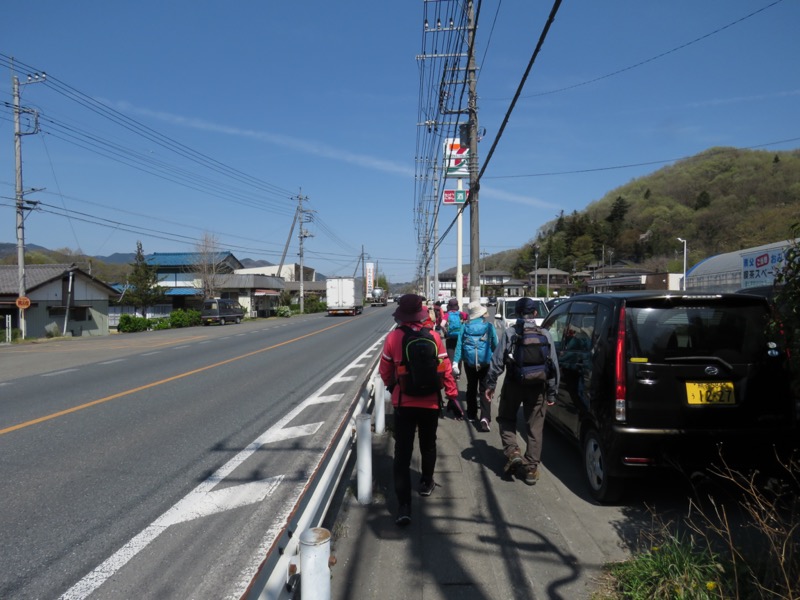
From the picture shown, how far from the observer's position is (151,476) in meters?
5.04

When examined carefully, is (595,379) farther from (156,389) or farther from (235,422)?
(156,389)

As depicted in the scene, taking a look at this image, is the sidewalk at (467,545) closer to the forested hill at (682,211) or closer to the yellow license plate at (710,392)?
the yellow license plate at (710,392)

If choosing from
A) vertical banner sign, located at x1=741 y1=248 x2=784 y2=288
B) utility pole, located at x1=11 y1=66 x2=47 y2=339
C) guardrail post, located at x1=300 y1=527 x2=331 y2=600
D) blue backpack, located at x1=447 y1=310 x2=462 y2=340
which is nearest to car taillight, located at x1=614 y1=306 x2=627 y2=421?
guardrail post, located at x1=300 y1=527 x2=331 y2=600

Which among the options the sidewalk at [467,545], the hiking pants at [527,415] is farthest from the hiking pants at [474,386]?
the sidewalk at [467,545]

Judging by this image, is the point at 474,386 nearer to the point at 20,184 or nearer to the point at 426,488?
the point at 426,488

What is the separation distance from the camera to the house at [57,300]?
103 ft

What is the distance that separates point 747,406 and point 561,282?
325 ft

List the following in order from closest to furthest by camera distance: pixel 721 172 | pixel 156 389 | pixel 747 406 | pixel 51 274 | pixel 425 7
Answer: pixel 747 406
pixel 156 389
pixel 425 7
pixel 51 274
pixel 721 172

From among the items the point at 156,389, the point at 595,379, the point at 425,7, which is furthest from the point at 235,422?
the point at 425,7

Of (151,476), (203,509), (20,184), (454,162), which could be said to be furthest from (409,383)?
(20,184)

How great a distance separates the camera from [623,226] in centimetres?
10075

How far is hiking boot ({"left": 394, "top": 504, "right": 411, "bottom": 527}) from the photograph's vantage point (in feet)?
12.7

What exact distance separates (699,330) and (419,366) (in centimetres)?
219

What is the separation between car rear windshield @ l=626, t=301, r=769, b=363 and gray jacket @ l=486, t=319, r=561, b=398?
34.2 inches
